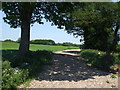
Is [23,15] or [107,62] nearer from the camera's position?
[107,62]

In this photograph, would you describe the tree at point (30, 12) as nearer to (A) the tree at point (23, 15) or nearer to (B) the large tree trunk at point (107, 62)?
(A) the tree at point (23, 15)

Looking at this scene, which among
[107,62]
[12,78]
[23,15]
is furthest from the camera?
[23,15]

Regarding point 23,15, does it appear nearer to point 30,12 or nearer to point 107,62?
point 30,12

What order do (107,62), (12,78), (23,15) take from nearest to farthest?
1. (12,78)
2. (107,62)
3. (23,15)

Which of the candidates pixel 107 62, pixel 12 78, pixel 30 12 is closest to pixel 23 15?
pixel 30 12

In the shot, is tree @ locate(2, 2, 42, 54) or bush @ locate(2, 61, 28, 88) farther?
tree @ locate(2, 2, 42, 54)

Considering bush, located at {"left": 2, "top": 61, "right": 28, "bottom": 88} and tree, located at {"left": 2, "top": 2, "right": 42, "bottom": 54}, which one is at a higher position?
tree, located at {"left": 2, "top": 2, "right": 42, "bottom": 54}

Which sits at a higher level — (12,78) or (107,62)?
(12,78)

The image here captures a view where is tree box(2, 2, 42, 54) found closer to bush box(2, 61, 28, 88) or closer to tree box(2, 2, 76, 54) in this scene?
tree box(2, 2, 76, 54)

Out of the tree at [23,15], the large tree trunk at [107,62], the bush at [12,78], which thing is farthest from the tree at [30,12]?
the bush at [12,78]

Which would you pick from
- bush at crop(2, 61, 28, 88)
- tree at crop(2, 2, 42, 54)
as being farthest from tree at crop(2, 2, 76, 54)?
bush at crop(2, 61, 28, 88)

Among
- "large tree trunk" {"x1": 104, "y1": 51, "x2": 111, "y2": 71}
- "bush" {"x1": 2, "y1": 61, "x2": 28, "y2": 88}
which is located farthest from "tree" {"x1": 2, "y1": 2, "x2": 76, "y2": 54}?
"bush" {"x1": 2, "y1": 61, "x2": 28, "y2": 88}

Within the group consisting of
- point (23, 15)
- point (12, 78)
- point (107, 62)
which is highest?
point (23, 15)

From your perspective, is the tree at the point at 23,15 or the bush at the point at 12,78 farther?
the tree at the point at 23,15
